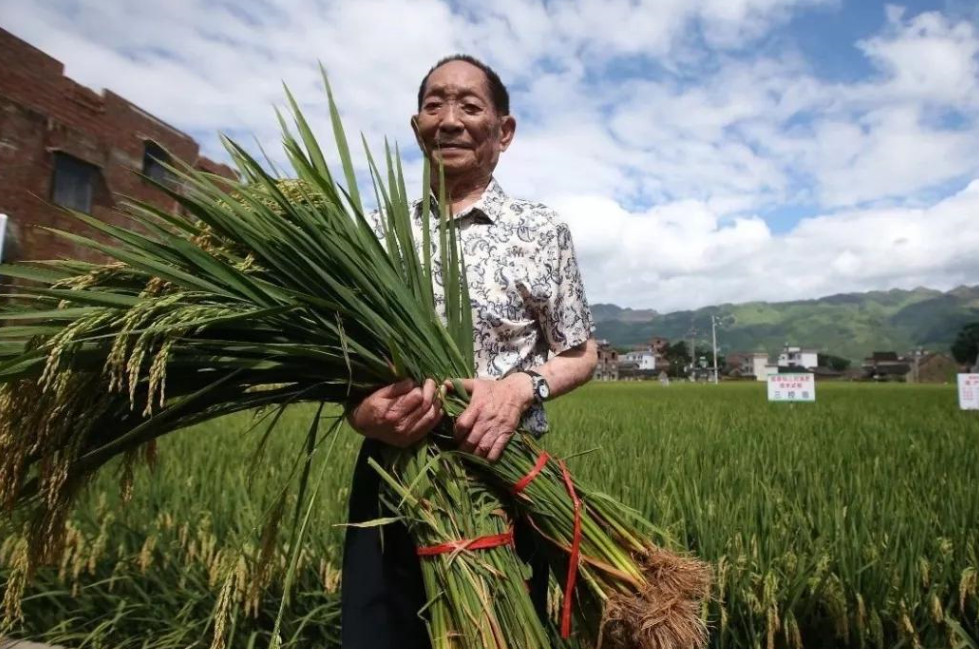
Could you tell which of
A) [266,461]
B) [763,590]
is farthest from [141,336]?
[266,461]

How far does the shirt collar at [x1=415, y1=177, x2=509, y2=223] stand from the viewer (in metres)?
1.34

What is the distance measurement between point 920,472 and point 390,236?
3526 mm

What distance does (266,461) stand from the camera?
12.7 ft

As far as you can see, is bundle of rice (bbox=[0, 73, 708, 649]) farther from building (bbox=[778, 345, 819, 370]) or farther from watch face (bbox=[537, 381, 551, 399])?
building (bbox=[778, 345, 819, 370])

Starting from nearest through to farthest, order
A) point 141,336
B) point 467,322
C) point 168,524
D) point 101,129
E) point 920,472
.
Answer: point 141,336 → point 467,322 → point 168,524 → point 920,472 → point 101,129

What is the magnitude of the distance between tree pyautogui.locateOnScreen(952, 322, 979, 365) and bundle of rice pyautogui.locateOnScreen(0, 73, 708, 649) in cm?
9365

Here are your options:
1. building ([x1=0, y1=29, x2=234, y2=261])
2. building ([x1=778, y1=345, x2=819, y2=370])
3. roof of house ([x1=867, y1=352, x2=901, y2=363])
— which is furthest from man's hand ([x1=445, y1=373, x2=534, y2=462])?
roof of house ([x1=867, y1=352, x2=901, y2=363])

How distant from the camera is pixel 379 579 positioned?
1204 millimetres

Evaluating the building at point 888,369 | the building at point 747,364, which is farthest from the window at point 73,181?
the building at point 747,364

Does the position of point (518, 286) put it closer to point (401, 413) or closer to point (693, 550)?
point (401, 413)

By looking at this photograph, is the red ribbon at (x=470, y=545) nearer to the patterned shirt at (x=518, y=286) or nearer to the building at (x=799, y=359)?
the patterned shirt at (x=518, y=286)

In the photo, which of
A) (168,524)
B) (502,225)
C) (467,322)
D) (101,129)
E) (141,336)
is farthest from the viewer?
(101,129)

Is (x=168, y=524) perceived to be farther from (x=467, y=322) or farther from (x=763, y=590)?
(x=763, y=590)

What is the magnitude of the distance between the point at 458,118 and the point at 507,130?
7.2 inches
